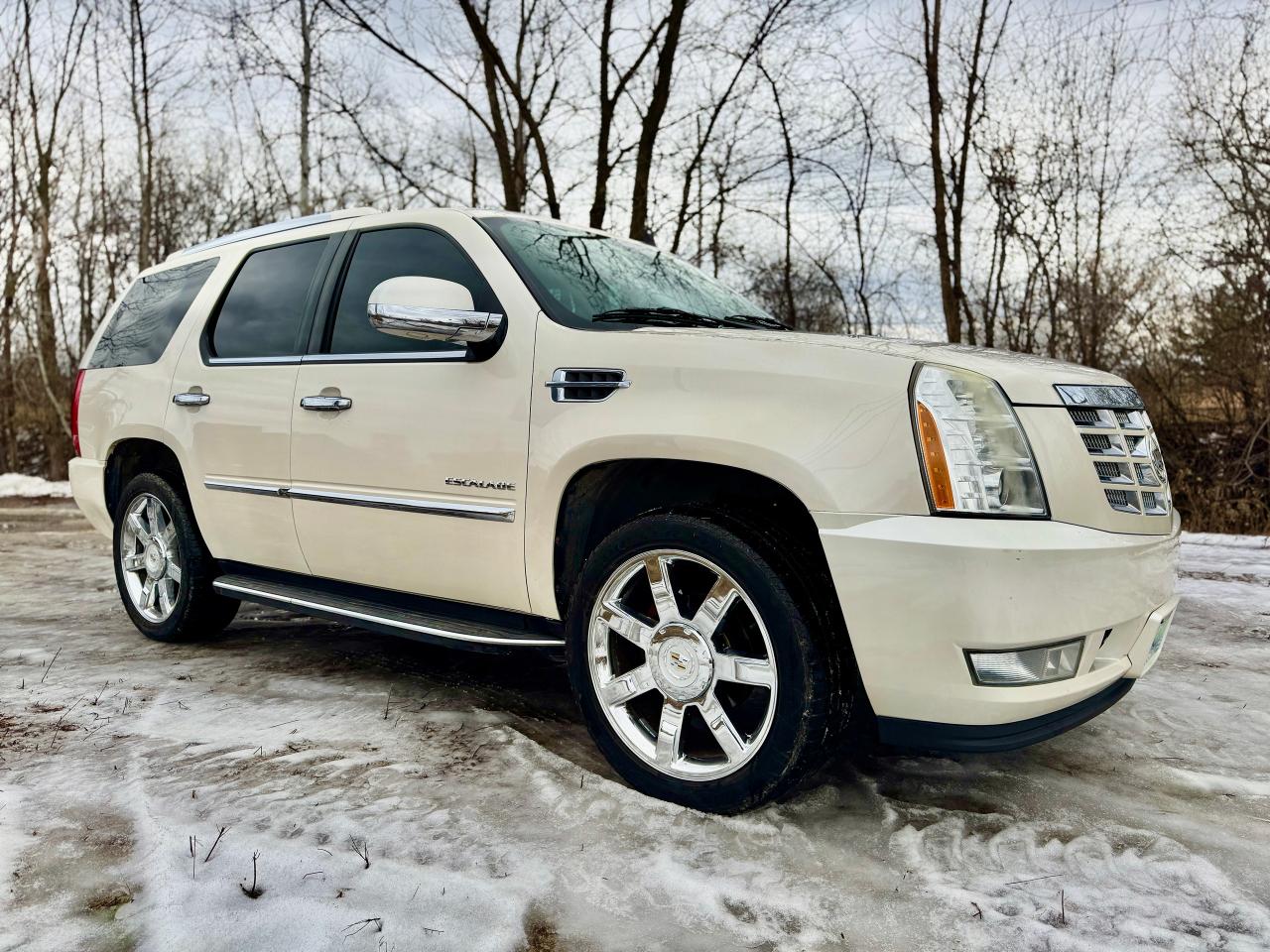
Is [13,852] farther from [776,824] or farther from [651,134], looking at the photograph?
[651,134]

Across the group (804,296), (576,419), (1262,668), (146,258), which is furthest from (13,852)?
(804,296)

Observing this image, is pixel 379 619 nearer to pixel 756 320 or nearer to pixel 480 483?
pixel 480 483

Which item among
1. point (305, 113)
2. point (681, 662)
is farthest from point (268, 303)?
point (305, 113)

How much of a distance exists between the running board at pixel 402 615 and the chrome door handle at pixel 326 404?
2.30ft

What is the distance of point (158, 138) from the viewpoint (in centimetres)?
1566

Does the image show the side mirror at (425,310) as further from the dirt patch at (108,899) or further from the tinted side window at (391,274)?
the dirt patch at (108,899)

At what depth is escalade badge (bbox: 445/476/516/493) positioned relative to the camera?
115 inches

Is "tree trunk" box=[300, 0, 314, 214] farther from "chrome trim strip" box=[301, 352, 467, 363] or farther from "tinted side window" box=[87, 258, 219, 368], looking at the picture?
"chrome trim strip" box=[301, 352, 467, 363]

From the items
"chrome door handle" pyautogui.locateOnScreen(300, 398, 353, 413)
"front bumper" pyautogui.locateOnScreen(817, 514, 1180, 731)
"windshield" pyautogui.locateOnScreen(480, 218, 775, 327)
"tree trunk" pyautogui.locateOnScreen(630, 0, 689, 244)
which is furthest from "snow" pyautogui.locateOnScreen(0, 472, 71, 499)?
"front bumper" pyautogui.locateOnScreen(817, 514, 1180, 731)

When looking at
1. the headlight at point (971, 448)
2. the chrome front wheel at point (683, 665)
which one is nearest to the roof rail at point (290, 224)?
the chrome front wheel at point (683, 665)

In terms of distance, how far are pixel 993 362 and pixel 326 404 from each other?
2.32m

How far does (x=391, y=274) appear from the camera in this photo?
138 inches

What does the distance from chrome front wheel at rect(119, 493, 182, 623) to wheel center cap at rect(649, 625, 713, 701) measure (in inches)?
111

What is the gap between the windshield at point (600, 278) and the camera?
10.1ft
